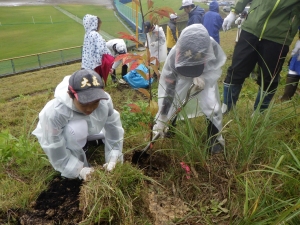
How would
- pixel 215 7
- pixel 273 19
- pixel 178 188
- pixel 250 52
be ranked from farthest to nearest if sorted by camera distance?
pixel 215 7 → pixel 250 52 → pixel 273 19 → pixel 178 188

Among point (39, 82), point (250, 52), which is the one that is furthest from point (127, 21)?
point (250, 52)

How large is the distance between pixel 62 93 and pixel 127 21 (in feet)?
73.3

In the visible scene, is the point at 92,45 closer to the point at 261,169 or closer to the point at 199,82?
the point at 199,82

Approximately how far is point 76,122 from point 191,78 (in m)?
1.01

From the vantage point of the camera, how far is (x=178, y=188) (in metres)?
1.59

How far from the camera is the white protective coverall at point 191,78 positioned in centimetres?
198

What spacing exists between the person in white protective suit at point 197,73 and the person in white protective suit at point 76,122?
0.38m

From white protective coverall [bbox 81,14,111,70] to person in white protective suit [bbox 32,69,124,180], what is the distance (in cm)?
279

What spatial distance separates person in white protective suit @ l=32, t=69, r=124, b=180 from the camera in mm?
1545

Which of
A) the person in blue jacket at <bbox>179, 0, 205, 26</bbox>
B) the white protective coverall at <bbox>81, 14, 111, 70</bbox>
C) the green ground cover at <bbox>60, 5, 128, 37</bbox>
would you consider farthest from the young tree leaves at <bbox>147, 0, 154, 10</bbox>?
the green ground cover at <bbox>60, 5, 128, 37</bbox>

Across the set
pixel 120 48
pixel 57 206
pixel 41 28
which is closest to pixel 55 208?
pixel 57 206

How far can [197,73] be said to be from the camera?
213cm

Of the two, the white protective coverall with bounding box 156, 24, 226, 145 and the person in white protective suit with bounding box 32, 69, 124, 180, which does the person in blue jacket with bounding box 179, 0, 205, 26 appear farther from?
the person in white protective suit with bounding box 32, 69, 124, 180

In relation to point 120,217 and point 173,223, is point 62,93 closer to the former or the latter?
point 120,217
